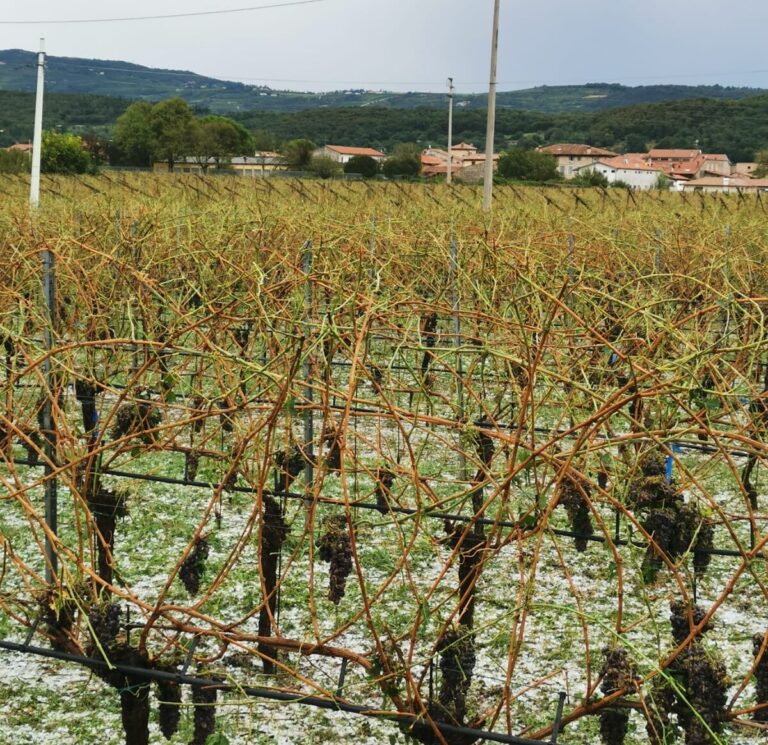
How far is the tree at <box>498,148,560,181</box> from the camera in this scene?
122ft

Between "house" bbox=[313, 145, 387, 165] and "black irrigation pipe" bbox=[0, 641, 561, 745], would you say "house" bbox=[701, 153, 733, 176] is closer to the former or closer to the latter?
"house" bbox=[313, 145, 387, 165]

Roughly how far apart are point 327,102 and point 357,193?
160m

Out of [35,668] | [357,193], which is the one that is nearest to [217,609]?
[35,668]

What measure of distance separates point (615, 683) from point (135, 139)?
150ft

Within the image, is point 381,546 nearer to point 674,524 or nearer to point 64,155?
point 674,524

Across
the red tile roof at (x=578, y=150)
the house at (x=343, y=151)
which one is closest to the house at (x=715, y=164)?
the red tile roof at (x=578, y=150)

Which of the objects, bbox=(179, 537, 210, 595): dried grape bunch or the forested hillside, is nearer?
bbox=(179, 537, 210, 595): dried grape bunch

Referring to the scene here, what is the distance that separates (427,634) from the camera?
427 cm

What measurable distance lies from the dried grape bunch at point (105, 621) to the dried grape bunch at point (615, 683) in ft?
4.43

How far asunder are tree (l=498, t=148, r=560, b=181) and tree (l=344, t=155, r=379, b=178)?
4890mm

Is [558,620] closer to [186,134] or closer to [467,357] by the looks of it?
[467,357]

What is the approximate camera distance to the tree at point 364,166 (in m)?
36.5

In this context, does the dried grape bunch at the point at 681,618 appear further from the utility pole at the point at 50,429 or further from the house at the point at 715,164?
the house at the point at 715,164

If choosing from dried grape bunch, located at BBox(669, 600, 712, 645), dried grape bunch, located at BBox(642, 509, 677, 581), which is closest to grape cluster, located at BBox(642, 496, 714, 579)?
dried grape bunch, located at BBox(642, 509, 677, 581)
